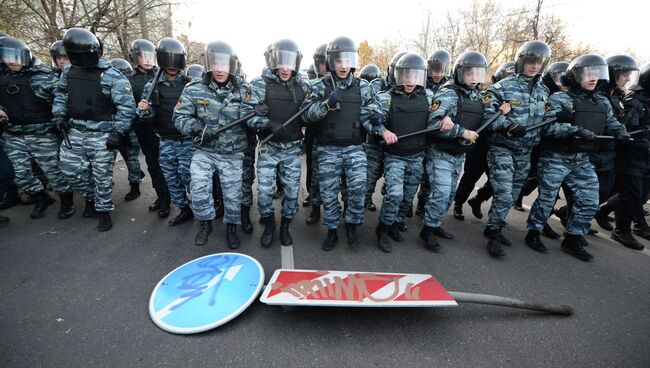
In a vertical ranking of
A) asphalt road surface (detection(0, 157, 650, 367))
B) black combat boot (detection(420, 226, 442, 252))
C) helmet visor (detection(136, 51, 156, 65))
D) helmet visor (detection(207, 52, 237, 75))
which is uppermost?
helmet visor (detection(136, 51, 156, 65))

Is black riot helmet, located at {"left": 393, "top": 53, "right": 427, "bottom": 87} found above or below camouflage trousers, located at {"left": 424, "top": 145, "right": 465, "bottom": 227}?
above

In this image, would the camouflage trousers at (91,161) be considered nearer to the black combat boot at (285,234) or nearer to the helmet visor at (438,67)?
the black combat boot at (285,234)

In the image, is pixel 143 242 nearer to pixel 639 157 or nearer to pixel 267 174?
pixel 267 174

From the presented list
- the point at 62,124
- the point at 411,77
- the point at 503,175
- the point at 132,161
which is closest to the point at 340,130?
the point at 411,77

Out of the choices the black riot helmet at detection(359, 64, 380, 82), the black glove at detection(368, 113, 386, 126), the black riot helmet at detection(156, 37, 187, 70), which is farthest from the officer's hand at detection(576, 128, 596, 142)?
the black riot helmet at detection(156, 37, 187, 70)

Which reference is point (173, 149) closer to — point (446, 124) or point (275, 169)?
point (275, 169)

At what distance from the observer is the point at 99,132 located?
3.56m

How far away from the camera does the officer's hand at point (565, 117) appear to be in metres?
3.24

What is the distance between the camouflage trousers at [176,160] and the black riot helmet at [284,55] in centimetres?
160

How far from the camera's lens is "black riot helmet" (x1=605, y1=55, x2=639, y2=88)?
3.57 metres

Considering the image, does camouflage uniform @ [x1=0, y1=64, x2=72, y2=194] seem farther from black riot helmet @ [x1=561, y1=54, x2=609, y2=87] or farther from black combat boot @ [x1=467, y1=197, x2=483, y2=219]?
black riot helmet @ [x1=561, y1=54, x2=609, y2=87]

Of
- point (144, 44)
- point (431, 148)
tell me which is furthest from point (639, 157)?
point (144, 44)

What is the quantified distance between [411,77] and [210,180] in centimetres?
253

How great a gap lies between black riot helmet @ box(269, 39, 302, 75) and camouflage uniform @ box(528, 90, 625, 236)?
9.66 feet
